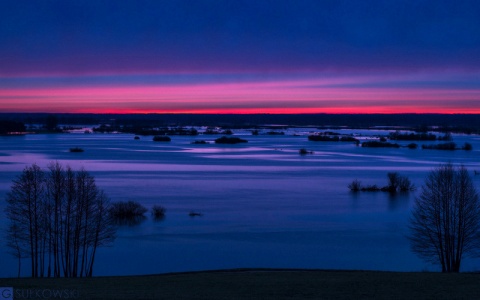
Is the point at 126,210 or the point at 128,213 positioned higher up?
the point at 126,210

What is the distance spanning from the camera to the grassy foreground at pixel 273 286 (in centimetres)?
792

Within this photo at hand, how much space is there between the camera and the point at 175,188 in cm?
2678

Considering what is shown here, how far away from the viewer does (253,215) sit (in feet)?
67.1

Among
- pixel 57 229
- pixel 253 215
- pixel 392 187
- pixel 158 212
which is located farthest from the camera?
pixel 392 187

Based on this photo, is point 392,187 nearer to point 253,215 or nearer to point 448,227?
point 253,215

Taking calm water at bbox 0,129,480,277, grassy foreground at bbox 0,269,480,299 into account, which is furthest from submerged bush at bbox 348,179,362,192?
grassy foreground at bbox 0,269,480,299

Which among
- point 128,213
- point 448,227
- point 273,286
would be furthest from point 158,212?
point 273,286

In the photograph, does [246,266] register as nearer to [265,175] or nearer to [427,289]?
[427,289]

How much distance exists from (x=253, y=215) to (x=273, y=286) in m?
11.6

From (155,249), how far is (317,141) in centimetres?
5725

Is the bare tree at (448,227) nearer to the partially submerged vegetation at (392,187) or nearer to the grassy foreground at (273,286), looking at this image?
the grassy foreground at (273,286)

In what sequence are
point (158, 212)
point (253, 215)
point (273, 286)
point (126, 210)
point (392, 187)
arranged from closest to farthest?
point (273, 286) < point (126, 210) < point (158, 212) < point (253, 215) < point (392, 187)

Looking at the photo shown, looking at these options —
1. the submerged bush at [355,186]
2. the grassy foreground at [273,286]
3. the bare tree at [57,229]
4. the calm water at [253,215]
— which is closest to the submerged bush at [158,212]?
the calm water at [253,215]

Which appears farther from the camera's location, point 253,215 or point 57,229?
point 253,215
